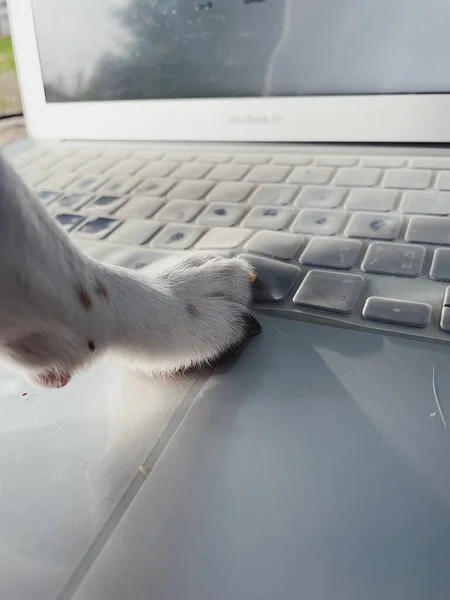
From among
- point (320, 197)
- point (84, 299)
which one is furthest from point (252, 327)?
point (320, 197)

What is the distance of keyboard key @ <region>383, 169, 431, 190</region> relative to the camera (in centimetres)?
59

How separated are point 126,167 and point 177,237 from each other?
0.88 ft

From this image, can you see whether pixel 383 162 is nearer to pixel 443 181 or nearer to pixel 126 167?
pixel 443 181

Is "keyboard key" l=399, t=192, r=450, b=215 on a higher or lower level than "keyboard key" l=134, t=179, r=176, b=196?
higher

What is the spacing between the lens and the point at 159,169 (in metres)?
0.76

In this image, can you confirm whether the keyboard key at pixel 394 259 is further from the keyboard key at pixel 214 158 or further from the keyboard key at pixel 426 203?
the keyboard key at pixel 214 158

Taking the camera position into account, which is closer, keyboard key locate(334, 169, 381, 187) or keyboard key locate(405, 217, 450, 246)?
keyboard key locate(405, 217, 450, 246)

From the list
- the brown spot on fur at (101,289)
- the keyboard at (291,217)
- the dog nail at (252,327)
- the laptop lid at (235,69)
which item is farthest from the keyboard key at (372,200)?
the brown spot on fur at (101,289)

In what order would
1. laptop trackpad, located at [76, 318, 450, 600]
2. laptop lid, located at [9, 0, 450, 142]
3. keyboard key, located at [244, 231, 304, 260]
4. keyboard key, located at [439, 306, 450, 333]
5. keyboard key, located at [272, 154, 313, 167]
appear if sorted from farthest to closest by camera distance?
keyboard key, located at [272, 154, 313, 167] → laptop lid, located at [9, 0, 450, 142] → keyboard key, located at [244, 231, 304, 260] → keyboard key, located at [439, 306, 450, 333] → laptop trackpad, located at [76, 318, 450, 600]

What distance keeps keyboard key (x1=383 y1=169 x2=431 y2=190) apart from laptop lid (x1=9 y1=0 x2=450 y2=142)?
5cm

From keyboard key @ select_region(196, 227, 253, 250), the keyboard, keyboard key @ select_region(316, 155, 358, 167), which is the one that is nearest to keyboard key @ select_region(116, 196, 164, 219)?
the keyboard

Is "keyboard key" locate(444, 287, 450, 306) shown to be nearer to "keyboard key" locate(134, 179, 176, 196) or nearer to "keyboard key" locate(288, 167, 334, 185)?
"keyboard key" locate(288, 167, 334, 185)

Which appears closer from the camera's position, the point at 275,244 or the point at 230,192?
the point at 275,244

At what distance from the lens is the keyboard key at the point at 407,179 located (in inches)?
23.3
